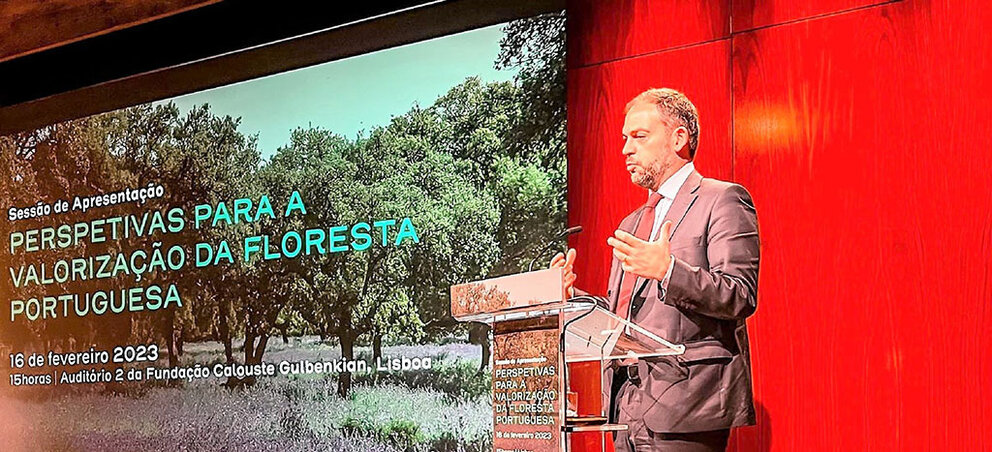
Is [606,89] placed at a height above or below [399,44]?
below

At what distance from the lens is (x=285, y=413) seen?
5.07 metres

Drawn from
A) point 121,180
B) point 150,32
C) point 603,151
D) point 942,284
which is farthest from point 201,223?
point 942,284

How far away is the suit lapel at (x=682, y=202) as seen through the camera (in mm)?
3693

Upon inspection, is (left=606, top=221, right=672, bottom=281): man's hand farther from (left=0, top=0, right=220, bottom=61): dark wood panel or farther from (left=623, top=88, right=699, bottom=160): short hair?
(left=0, top=0, right=220, bottom=61): dark wood panel

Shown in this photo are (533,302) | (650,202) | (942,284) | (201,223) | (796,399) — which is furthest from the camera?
(201,223)

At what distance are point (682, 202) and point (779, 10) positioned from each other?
28.3 inches

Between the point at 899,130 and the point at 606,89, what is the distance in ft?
3.52

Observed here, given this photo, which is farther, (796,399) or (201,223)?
(201,223)

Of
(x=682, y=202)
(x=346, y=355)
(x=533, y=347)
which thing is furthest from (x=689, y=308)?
(x=346, y=355)

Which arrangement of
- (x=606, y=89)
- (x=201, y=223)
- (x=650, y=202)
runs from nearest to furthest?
(x=650, y=202) → (x=606, y=89) → (x=201, y=223)

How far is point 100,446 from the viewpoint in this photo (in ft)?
18.9

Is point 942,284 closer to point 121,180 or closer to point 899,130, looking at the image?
point 899,130

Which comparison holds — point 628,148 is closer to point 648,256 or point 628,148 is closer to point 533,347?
point 648,256

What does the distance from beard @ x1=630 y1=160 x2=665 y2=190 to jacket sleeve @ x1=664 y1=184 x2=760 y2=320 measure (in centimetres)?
22
